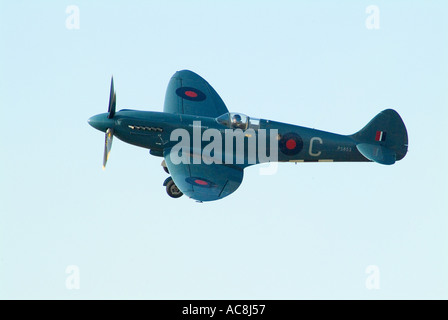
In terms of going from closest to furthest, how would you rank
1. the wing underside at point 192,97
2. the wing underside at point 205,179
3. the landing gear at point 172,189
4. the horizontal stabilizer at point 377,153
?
the wing underside at point 205,179, the landing gear at point 172,189, the horizontal stabilizer at point 377,153, the wing underside at point 192,97

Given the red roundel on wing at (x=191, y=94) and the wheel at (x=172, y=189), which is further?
the red roundel on wing at (x=191, y=94)

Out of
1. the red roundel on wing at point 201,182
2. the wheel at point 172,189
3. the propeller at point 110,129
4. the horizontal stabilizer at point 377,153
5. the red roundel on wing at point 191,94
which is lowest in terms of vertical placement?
the wheel at point 172,189

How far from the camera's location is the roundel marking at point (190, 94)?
87.7 ft

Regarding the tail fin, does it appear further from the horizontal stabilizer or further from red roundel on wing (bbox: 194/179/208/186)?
red roundel on wing (bbox: 194/179/208/186)

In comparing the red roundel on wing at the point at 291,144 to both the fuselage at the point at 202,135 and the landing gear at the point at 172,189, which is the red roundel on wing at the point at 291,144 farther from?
the landing gear at the point at 172,189

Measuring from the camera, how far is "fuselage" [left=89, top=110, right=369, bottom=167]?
24.5 m

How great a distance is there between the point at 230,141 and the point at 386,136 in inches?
184

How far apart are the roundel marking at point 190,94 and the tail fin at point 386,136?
503 centimetres

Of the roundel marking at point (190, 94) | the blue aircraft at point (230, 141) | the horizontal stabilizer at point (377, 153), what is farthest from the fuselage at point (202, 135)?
the horizontal stabilizer at point (377, 153)

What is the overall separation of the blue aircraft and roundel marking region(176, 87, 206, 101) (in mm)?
1580

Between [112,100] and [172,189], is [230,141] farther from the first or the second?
[112,100]

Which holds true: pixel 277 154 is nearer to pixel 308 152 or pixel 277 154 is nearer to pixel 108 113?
pixel 308 152

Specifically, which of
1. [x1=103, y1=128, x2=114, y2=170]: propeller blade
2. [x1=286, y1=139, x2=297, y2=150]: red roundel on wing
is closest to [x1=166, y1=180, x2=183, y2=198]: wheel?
[x1=103, y1=128, x2=114, y2=170]: propeller blade

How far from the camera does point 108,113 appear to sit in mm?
24609
